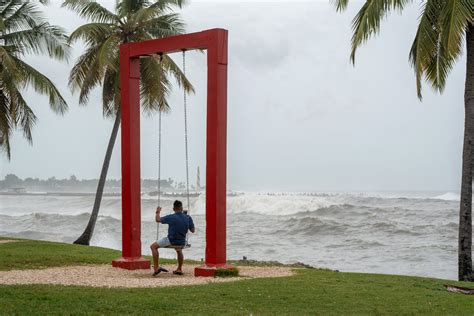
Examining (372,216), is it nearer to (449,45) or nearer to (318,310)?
(449,45)

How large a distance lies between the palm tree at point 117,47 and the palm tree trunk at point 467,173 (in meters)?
11.1

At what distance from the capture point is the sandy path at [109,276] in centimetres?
1180

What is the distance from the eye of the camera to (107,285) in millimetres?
11398

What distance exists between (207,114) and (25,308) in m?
5.56

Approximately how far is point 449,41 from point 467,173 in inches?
116

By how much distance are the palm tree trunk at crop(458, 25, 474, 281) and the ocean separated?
714 centimetres

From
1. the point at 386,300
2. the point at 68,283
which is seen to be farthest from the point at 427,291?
the point at 68,283

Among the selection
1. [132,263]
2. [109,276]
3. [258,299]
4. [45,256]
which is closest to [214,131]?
[109,276]

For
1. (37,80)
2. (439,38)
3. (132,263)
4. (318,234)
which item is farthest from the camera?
(318,234)

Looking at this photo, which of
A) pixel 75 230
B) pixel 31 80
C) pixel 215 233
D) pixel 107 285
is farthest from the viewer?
pixel 75 230

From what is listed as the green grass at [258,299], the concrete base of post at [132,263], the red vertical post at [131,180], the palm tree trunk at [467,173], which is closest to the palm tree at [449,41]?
the palm tree trunk at [467,173]

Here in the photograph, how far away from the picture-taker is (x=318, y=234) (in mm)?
36969

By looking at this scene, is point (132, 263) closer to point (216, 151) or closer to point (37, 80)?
point (216, 151)

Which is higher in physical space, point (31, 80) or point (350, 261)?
point (31, 80)
